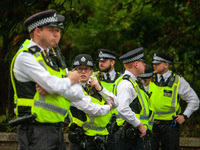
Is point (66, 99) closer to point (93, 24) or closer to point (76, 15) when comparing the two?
point (76, 15)

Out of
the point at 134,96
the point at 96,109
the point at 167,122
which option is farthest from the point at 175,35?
the point at 96,109

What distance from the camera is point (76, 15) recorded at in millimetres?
9758

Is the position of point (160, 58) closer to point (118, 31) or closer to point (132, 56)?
point (132, 56)

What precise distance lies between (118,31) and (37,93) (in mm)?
10556

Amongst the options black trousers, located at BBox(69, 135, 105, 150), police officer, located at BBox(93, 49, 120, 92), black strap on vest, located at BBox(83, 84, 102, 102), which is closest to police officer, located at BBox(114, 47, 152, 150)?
black strap on vest, located at BBox(83, 84, 102, 102)

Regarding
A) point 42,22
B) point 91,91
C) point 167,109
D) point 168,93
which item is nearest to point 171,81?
point 168,93

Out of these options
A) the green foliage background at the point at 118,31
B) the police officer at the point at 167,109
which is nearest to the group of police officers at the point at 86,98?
the police officer at the point at 167,109

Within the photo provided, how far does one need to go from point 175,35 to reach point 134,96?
213 inches

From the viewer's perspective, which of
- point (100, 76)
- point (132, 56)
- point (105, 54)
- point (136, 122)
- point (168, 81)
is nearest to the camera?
point (136, 122)

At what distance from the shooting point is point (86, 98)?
225 inches

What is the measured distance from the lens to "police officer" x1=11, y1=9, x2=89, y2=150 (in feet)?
13.6

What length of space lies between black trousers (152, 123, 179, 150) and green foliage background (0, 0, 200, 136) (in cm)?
197

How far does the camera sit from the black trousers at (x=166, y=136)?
8.24 metres

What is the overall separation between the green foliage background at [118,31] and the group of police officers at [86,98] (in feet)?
5.64
